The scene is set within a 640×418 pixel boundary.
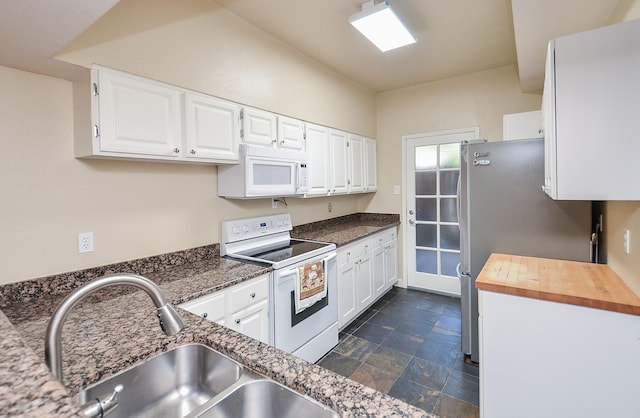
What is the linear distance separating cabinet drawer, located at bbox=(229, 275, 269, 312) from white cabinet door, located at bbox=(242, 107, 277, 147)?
1.05 metres

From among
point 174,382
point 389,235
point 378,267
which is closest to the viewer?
point 174,382

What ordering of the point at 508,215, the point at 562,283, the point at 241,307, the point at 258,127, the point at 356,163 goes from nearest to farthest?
the point at 562,283, the point at 241,307, the point at 508,215, the point at 258,127, the point at 356,163

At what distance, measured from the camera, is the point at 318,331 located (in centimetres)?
248

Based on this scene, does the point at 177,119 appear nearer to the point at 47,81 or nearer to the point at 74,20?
the point at 47,81

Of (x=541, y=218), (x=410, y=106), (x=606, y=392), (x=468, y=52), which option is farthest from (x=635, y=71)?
(x=410, y=106)

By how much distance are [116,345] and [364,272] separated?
8.41 ft

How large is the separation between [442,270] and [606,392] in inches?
98.1

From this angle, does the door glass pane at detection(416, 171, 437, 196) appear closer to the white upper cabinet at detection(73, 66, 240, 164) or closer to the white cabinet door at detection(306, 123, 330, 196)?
the white cabinet door at detection(306, 123, 330, 196)

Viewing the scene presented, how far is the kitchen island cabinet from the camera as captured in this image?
1.38 meters

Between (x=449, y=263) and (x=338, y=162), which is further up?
(x=338, y=162)

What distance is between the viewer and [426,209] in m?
3.96

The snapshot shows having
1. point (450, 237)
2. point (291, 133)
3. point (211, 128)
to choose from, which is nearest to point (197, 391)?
point (211, 128)

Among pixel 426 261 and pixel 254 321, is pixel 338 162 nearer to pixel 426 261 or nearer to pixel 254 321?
pixel 426 261

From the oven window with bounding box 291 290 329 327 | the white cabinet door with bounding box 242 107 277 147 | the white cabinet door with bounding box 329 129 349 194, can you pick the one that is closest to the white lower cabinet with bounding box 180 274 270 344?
the oven window with bounding box 291 290 329 327
